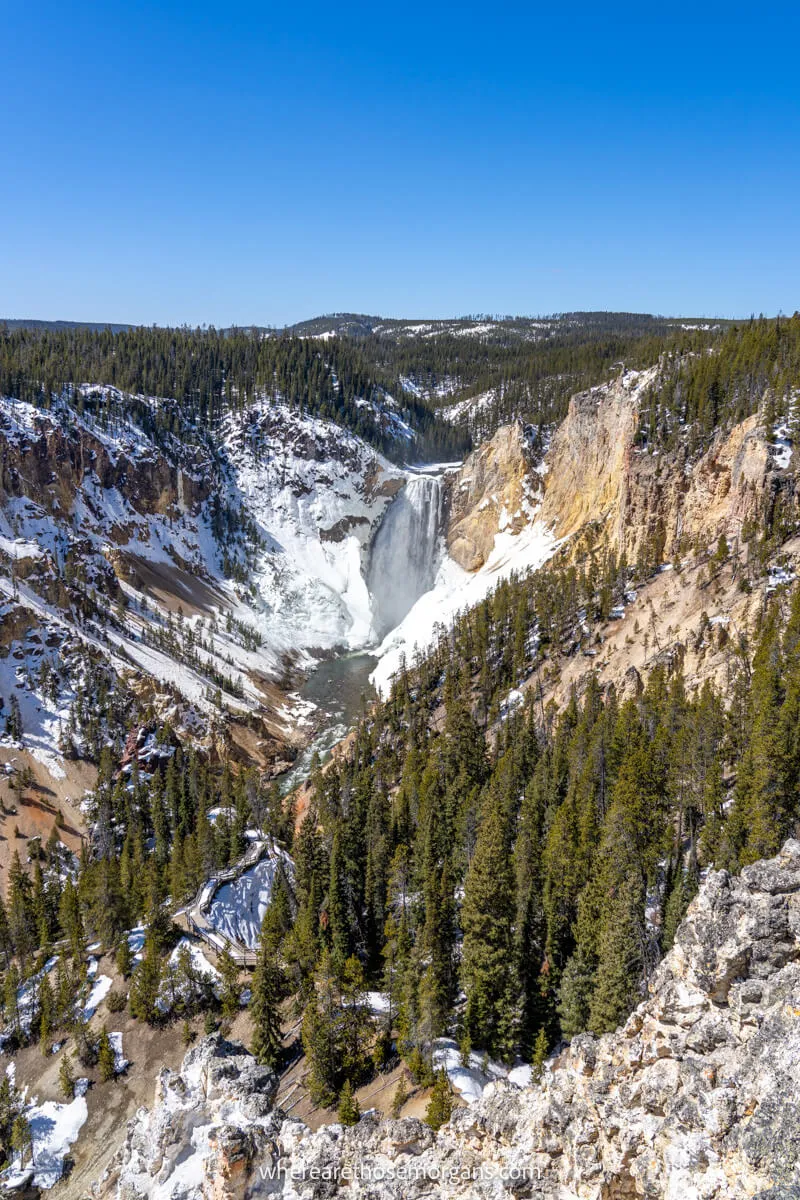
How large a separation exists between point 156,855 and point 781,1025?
2310 inches

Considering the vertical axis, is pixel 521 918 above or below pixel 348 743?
above

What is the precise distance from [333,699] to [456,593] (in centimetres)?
2852

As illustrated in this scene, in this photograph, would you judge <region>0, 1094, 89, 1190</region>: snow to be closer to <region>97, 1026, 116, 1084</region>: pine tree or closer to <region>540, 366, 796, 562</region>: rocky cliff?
<region>97, 1026, 116, 1084</region>: pine tree

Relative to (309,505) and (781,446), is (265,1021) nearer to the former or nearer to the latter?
(781,446)

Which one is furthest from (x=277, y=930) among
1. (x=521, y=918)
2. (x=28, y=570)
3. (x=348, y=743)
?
(x=28, y=570)

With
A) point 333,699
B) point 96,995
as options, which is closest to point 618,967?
point 96,995

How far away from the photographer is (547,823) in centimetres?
4856

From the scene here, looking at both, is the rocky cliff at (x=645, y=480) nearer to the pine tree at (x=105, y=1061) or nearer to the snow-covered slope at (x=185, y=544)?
the snow-covered slope at (x=185, y=544)

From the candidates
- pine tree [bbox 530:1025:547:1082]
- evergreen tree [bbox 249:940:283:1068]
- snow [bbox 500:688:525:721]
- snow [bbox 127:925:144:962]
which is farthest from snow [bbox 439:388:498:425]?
pine tree [bbox 530:1025:547:1082]

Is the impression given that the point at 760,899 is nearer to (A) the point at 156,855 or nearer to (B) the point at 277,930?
(B) the point at 277,930

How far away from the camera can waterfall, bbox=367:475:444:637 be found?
137 m

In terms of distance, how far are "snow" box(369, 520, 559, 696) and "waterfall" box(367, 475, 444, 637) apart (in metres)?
7.88

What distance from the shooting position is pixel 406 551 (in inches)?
5561

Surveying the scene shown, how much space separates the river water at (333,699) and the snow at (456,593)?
10.2 feet
